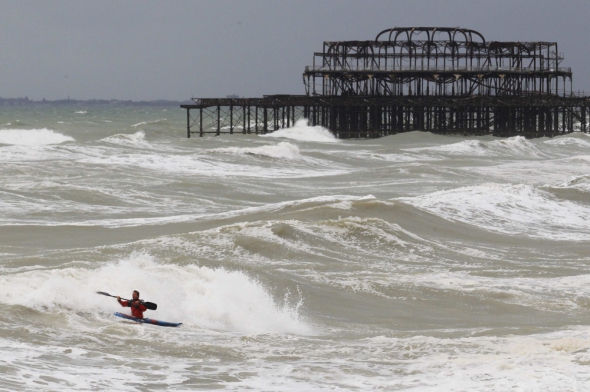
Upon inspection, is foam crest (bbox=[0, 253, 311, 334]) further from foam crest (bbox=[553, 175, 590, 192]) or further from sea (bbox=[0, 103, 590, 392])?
foam crest (bbox=[553, 175, 590, 192])

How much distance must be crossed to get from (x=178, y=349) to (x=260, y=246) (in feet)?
27.3

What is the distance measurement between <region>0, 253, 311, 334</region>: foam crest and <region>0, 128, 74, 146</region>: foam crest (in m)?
56.8

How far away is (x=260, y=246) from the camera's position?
22.2 metres

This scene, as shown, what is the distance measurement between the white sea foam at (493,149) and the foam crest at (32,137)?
29161mm

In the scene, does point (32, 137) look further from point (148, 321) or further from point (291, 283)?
point (148, 321)

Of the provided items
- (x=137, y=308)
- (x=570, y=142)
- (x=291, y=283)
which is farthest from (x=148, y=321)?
(x=570, y=142)

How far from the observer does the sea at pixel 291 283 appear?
12938 millimetres

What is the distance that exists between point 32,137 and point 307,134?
19812mm

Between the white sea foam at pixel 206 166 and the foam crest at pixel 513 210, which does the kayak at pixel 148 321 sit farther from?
the white sea foam at pixel 206 166

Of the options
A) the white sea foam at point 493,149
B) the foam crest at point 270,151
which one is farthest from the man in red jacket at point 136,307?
the white sea foam at point 493,149

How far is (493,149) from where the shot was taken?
189ft

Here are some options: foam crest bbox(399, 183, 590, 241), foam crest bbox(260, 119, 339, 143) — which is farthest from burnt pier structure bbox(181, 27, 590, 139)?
foam crest bbox(399, 183, 590, 241)

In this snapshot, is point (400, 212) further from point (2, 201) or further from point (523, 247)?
point (2, 201)

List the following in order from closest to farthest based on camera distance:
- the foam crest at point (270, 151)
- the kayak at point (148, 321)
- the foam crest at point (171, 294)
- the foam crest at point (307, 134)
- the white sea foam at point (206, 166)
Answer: the kayak at point (148, 321)
the foam crest at point (171, 294)
the white sea foam at point (206, 166)
the foam crest at point (270, 151)
the foam crest at point (307, 134)
